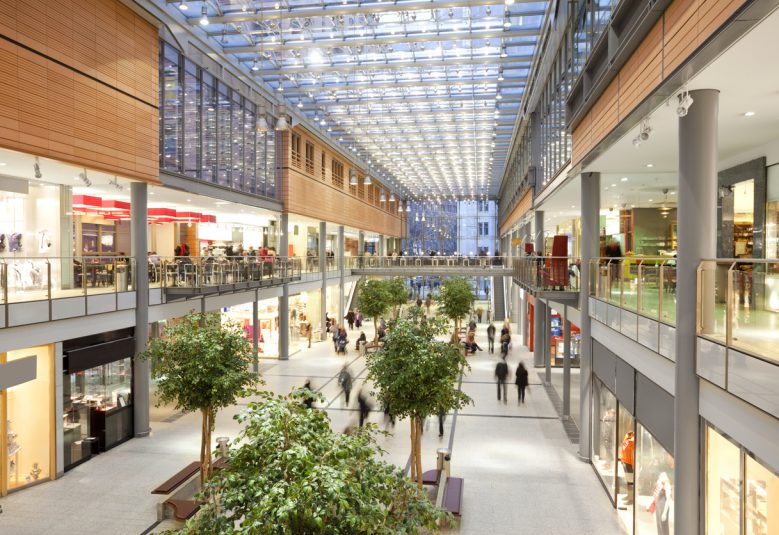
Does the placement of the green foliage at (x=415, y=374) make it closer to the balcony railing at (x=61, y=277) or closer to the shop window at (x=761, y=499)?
the shop window at (x=761, y=499)

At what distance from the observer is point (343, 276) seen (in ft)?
110

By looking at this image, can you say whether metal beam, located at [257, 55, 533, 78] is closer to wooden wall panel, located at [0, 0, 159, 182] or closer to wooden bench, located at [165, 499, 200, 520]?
wooden wall panel, located at [0, 0, 159, 182]

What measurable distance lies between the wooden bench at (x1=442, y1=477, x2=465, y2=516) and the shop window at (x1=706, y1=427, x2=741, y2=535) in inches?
152

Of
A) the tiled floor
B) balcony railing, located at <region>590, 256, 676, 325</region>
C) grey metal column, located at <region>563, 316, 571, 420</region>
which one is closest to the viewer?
balcony railing, located at <region>590, 256, 676, 325</region>

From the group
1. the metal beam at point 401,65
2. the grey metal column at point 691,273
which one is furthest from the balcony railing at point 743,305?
the metal beam at point 401,65

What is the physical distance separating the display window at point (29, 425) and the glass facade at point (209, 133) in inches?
248

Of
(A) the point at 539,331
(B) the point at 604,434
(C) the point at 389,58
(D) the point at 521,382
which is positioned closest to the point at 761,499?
(B) the point at 604,434

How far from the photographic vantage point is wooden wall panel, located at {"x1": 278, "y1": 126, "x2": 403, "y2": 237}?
24062 millimetres

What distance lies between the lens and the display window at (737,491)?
178 inches

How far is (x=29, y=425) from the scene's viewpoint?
10.7 m

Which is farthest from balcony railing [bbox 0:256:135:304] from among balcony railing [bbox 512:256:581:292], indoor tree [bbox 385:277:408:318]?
indoor tree [bbox 385:277:408:318]

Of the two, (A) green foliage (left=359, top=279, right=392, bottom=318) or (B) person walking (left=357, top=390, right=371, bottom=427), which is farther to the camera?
(A) green foliage (left=359, top=279, right=392, bottom=318)

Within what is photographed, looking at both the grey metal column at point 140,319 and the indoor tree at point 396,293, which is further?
the indoor tree at point 396,293

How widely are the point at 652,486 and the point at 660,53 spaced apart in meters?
5.68
